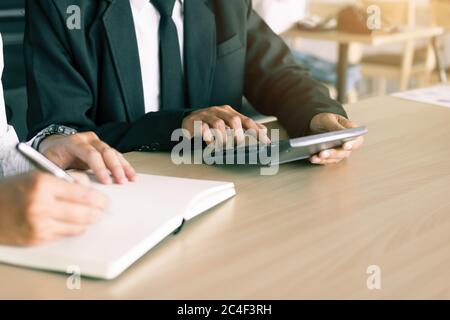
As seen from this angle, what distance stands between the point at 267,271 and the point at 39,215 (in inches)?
9.7

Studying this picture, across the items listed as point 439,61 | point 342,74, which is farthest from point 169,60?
point 439,61

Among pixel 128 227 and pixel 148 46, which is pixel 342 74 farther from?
pixel 128 227

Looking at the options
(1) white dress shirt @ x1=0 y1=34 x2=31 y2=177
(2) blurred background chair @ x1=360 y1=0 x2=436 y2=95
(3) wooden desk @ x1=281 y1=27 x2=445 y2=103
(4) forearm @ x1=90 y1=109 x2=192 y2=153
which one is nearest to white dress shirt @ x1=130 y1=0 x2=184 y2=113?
(4) forearm @ x1=90 y1=109 x2=192 y2=153

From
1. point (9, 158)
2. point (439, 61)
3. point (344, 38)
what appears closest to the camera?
point (9, 158)

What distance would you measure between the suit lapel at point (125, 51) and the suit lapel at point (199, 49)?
0.13 meters

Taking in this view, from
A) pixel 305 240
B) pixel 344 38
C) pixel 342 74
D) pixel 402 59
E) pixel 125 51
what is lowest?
pixel 402 59

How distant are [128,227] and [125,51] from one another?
2.00 ft

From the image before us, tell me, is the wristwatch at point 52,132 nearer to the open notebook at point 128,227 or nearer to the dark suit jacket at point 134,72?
the dark suit jacket at point 134,72

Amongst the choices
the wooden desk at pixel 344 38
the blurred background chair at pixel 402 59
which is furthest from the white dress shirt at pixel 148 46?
the blurred background chair at pixel 402 59

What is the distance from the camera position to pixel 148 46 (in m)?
1.32

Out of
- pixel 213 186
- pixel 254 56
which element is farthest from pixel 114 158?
pixel 254 56

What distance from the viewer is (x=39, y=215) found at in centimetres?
66

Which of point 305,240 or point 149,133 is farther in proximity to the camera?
point 149,133

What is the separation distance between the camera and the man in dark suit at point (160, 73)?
1.16m
